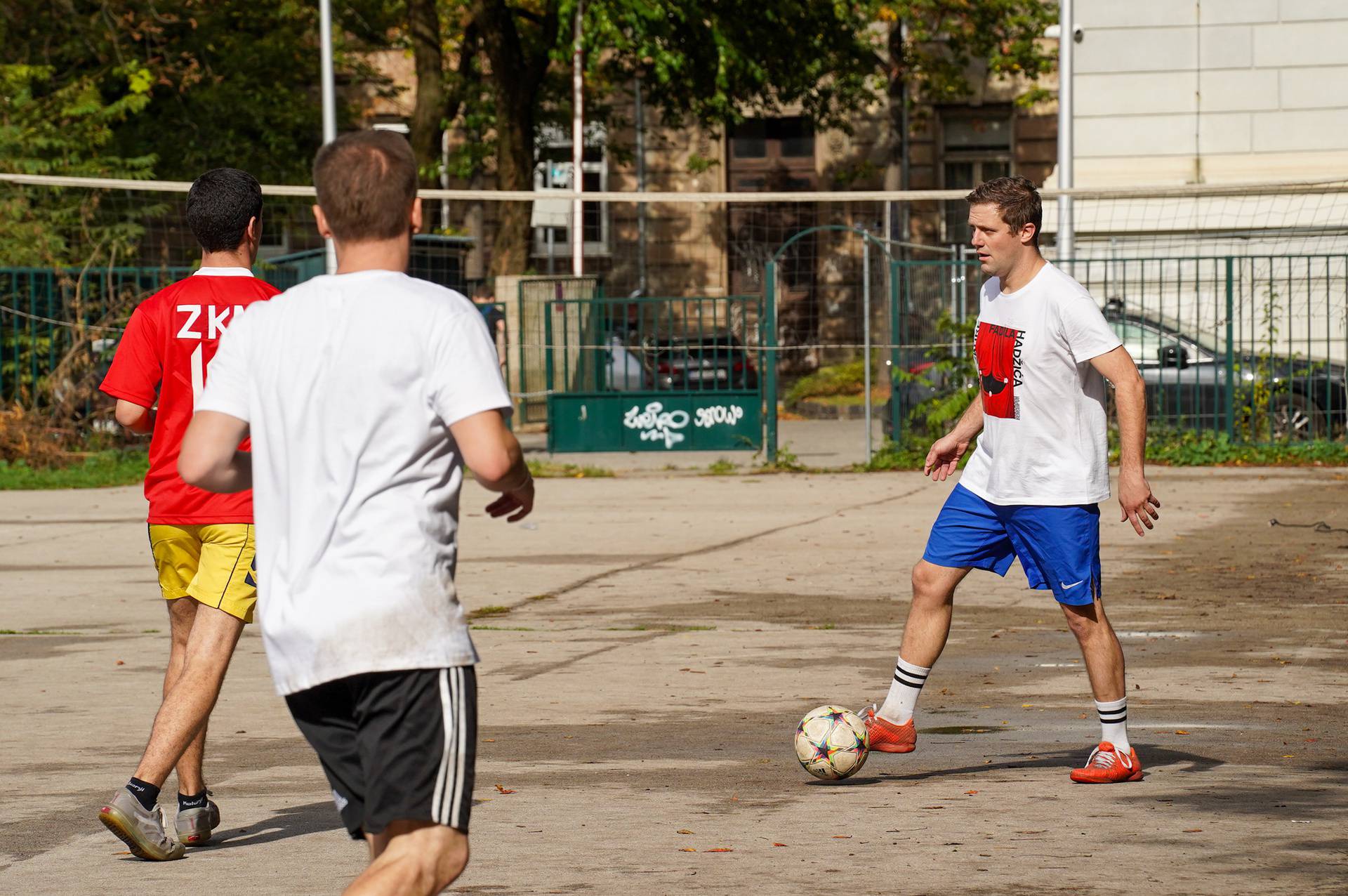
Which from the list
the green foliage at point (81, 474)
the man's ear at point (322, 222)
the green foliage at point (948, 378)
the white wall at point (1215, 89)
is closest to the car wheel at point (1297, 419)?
the green foliage at point (948, 378)

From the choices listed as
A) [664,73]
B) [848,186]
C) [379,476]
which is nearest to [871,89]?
[848,186]

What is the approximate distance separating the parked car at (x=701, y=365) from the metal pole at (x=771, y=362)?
0.42m

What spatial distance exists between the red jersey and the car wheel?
46.0 ft

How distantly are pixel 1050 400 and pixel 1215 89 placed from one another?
15871 millimetres

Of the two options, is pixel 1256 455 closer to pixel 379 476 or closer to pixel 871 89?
pixel 379 476

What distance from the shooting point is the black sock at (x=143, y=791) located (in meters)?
4.83

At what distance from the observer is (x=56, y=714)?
6980mm

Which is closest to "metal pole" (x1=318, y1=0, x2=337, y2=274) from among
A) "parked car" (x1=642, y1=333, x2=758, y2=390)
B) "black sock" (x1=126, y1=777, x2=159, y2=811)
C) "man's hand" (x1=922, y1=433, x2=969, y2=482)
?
"parked car" (x1=642, y1=333, x2=758, y2=390)

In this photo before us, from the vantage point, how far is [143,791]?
4.83m

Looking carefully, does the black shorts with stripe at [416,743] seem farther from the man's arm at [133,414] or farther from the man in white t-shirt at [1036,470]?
the man in white t-shirt at [1036,470]

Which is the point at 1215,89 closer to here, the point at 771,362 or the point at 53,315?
the point at 771,362

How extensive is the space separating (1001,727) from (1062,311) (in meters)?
1.61

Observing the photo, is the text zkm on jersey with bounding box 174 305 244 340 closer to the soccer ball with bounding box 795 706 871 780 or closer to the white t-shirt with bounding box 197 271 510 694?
the white t-shirt with bounding box 197 271 510 694

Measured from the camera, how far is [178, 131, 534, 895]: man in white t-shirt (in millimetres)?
3211
